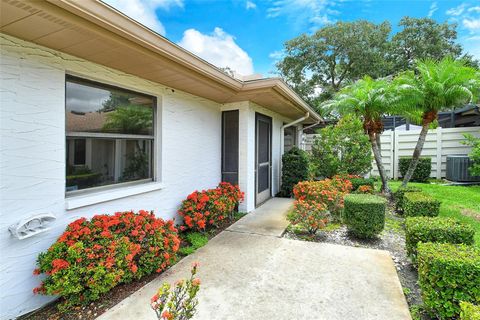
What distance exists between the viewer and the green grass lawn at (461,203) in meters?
5.23

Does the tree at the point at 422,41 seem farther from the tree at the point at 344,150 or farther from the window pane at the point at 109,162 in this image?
the window pane at the point at 109,162

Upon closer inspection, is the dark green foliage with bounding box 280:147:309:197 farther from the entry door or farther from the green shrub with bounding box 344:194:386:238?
the green shrub with bounding box 344:194:386:238

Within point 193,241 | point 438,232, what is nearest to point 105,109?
point 193,241

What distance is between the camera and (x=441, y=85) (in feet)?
18.7

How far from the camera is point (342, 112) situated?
742 cm

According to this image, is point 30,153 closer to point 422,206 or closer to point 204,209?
point 204,209

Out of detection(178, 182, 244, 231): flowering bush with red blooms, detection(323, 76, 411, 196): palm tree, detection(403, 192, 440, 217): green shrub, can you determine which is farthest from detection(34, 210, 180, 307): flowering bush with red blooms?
detection(323, 76, 411, 196): palm tree

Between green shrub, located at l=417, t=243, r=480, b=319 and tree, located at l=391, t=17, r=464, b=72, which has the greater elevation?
tree, located at l=391, t=17, r=464, b=72

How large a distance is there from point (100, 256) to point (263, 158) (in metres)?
5.18

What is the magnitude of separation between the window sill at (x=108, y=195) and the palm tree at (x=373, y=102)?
5.78 metres

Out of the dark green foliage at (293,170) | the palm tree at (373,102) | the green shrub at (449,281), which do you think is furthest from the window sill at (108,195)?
the palm tree at (373,102)

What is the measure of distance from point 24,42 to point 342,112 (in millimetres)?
7333

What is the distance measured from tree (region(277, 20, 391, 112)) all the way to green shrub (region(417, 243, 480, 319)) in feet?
64.2

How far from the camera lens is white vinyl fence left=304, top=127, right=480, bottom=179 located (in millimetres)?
10122
